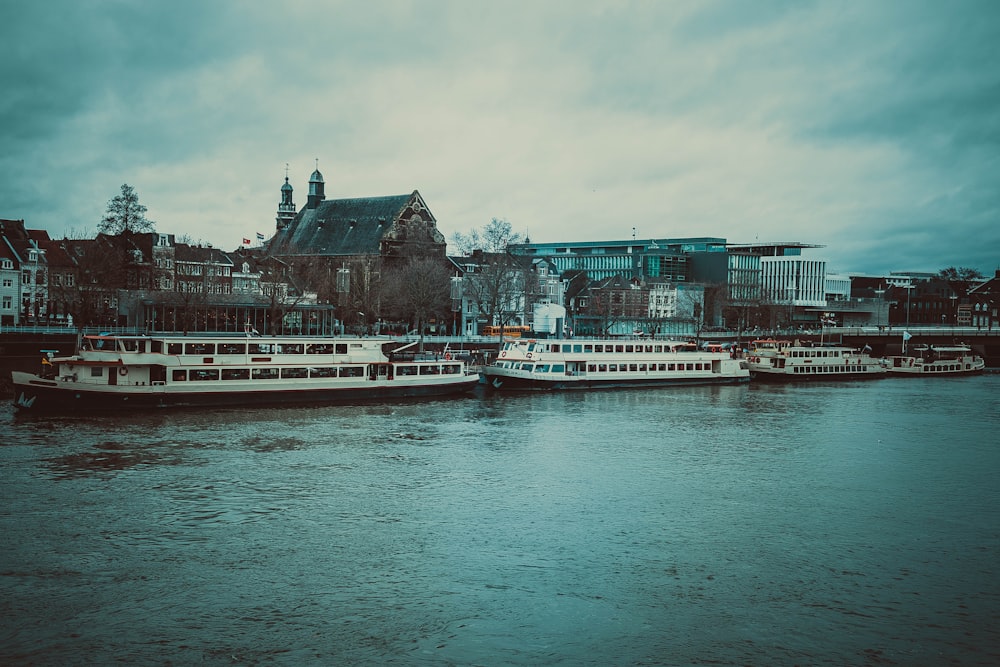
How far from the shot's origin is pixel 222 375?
2012 inches

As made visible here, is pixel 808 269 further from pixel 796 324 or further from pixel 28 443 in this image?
pixel 28 443

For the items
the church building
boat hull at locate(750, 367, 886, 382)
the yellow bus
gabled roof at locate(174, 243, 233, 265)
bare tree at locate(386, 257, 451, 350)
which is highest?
the church building

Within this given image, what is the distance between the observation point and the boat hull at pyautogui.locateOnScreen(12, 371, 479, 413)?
45688mm

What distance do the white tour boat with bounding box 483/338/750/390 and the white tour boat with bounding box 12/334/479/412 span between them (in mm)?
6170

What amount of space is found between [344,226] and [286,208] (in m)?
19.4

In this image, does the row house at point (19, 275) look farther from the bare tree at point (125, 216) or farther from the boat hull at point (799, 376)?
the boat hull at point (799, 376)

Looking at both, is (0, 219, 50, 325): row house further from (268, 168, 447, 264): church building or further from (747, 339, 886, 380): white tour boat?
(747, 339, 886, 380): white tour boat

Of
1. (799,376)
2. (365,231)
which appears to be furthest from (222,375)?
(365,231)

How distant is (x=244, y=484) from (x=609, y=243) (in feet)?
523

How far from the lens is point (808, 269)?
17762 cm

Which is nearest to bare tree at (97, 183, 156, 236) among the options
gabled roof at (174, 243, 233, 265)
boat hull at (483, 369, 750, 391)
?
gabled roof at (174, 243, 233, 265)

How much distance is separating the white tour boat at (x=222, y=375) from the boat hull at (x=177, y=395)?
5 cm

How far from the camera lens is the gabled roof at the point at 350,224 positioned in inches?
4658

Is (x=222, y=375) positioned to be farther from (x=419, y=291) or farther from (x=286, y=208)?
(x=286, y=208)
